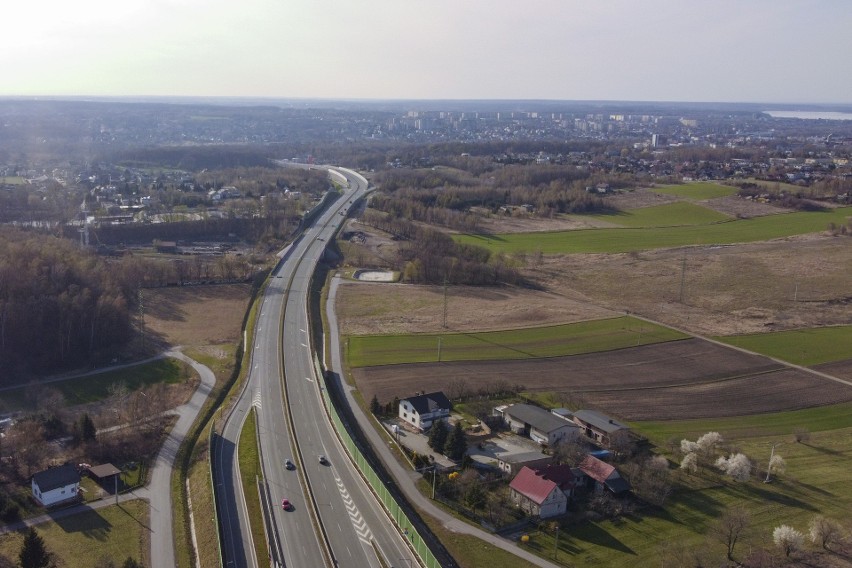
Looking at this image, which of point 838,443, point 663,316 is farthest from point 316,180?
point 838,443

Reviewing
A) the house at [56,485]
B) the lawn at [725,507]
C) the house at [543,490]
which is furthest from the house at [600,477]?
the house at [56,485]

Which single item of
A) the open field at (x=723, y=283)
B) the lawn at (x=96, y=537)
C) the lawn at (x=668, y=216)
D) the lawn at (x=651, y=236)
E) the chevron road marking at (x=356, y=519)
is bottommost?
the lawn at (x=96, y=537)

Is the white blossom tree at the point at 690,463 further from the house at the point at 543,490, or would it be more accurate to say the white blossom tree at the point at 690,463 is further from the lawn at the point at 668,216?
the lawn at the point at 668,216

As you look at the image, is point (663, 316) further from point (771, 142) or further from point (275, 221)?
point (771, 142)

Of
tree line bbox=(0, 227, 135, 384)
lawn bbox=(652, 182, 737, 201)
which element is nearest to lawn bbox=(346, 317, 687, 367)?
tree line bbox=(0, 227, 135, 384)

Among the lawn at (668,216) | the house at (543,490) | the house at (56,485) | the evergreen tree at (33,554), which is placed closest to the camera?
the evergreen tree at (33,554)

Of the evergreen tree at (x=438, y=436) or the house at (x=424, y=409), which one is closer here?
the evergreen tree at (x=438, y=436)

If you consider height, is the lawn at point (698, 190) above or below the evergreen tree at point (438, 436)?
above
